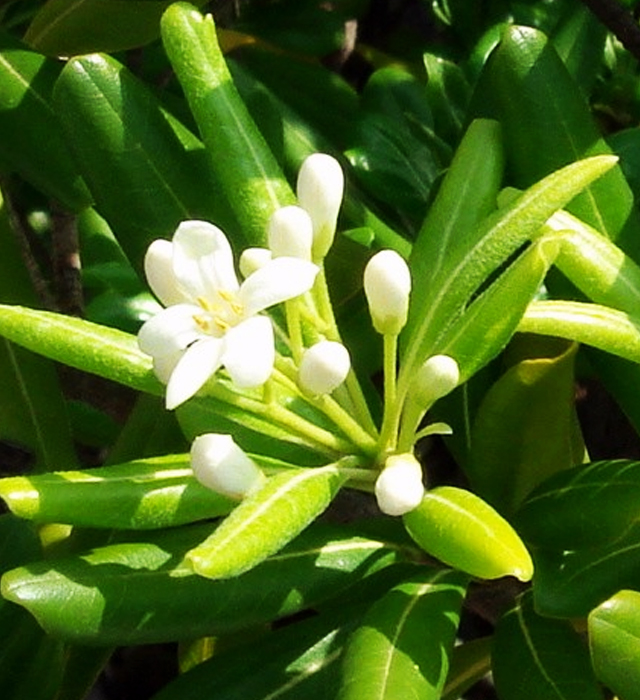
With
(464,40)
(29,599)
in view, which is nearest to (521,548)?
(29,599)

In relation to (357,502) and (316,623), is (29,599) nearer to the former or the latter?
(316,623)

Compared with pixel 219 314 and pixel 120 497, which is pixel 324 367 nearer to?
pixel 219 314

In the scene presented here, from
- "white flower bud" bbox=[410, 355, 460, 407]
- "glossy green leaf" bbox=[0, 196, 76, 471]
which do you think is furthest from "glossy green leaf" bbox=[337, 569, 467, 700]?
"glossy green leaf" bbox=[0, 196, 76, 471]

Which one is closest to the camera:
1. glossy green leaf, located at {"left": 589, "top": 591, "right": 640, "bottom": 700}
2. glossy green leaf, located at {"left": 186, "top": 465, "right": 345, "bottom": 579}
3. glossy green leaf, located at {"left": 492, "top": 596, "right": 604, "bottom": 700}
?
glossy green leaf, located at {"left": 186, "top": 465, "right": 345, "bottom": 579}

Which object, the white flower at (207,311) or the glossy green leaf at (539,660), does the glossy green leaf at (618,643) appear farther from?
the white flower at (207,311)

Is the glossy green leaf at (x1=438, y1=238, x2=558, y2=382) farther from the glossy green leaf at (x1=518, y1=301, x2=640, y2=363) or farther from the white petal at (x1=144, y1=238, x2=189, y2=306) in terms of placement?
the white petal at (x1=144, y1=238, x2=189, y2=306)

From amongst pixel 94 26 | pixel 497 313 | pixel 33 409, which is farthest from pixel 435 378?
pixel 94 26
